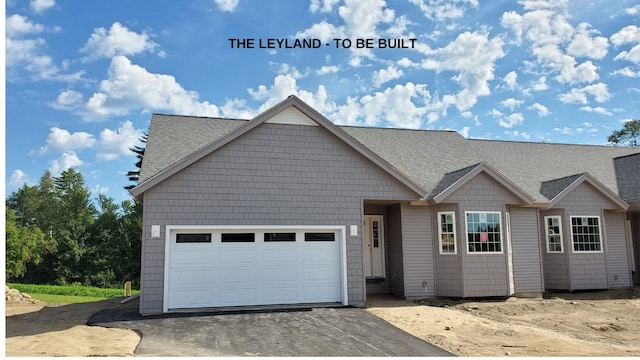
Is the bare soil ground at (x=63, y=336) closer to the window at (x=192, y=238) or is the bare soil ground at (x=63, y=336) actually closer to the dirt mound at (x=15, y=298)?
the window at (x=192, y=238)

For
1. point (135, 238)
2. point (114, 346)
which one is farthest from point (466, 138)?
point (135, 238)

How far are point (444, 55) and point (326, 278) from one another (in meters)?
8.59

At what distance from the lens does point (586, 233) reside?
55.0 feet

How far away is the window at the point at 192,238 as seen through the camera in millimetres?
12344

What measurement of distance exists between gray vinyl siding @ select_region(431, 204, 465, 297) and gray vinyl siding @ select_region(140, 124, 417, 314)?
1783mm

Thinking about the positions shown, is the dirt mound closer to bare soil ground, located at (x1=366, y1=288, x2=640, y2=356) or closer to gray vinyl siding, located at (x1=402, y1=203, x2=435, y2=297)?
bare soil ground, located at (x1=366, y1=288, x2=640, y2=356)

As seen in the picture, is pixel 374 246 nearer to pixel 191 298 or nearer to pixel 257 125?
pixel 257 125

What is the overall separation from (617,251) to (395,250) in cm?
866

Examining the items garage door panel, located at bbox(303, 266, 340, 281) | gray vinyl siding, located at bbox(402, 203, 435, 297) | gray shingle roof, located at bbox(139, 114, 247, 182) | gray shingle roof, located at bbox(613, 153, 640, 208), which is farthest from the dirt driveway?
gray shingle roof, located at bbox(139, 114, 247, 182)

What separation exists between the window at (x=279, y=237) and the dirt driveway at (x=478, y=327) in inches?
111

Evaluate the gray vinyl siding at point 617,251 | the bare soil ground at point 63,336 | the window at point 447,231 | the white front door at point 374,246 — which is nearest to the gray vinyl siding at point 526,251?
the window at point 447,231

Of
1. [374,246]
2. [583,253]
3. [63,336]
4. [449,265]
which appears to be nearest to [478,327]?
[449,265]

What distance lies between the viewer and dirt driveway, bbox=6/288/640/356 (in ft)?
28.0

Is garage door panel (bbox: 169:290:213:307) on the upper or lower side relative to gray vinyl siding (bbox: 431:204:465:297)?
lower
